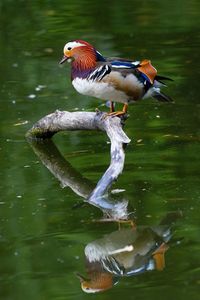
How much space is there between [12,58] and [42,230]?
480 cm

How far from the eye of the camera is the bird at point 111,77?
7.06 m

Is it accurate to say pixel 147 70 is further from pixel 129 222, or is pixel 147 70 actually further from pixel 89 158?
pixel 129 222

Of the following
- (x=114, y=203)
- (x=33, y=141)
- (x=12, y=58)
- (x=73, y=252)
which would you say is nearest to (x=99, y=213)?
(x=114, y=203)

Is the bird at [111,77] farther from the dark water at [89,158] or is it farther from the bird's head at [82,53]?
the dark water at [89,158]

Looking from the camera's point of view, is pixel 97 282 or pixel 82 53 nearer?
pixel 97 282

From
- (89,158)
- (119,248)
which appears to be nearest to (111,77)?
(89,158)

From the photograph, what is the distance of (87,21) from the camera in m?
12.4

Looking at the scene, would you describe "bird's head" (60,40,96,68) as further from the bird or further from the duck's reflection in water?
the duck's reflection in water

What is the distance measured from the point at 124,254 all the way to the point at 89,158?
6.11 feet

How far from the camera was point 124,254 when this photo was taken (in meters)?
5.79

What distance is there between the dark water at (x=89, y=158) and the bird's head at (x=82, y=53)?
0.76 meters

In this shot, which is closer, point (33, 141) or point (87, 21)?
point (33, 141)

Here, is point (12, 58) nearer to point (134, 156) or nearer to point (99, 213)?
point (134, 156)

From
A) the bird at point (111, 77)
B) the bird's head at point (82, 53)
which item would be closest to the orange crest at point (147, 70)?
the bird at point (111, 77)
